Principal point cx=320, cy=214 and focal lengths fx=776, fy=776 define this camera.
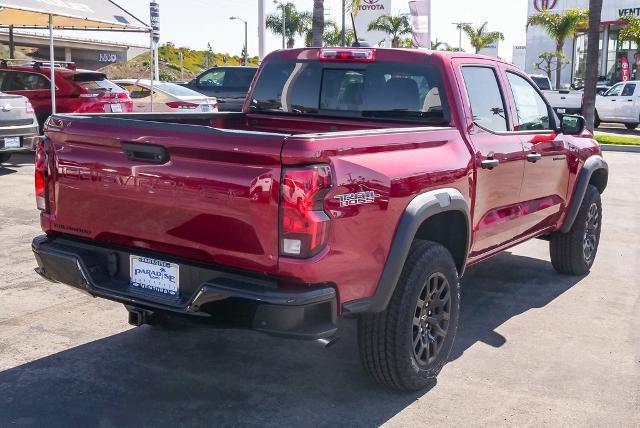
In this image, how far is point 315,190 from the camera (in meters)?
3.35

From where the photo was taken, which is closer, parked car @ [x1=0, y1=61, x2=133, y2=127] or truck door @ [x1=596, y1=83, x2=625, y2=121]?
parked car @ [x1=0, y1=61, x2=133, y2=127]

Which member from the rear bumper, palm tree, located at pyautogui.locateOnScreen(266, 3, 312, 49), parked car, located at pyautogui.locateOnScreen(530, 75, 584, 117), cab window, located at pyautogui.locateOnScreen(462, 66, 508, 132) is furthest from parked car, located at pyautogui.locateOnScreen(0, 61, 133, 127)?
palm tree, located at pyautogui.locateOnScreen(266, 3, 312, 49)

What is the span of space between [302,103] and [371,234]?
196 cm

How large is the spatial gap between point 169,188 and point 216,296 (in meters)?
0.56

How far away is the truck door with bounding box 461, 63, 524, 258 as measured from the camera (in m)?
4.83

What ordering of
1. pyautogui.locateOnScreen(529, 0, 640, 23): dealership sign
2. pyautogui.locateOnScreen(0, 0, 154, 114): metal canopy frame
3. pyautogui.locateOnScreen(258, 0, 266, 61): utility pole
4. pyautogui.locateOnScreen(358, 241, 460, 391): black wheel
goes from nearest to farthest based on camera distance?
pyautogui.locateOnScreen(358, 241, 460, 391): black wheel → pyautogui.locateOnScreen(0, 0, 154, 114): metal canopy frame → pyautogui.locateOnScreen(258, 0, 266, 61): utility pole → pyautogui.locateOnScreen(529, 0, 640, 23): dealership sign

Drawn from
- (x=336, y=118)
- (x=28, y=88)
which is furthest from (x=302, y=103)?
(x=28, y=88)

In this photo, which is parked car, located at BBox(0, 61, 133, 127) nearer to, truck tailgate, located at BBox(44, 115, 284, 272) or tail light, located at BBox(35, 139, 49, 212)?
tail light, located at BBox(35, 139, 49, 212)

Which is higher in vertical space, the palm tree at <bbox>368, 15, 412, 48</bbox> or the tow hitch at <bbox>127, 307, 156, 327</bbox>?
the palm tree at <bbox>368, 15, 412, 48</bbox>

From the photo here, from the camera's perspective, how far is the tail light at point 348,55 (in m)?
5.08

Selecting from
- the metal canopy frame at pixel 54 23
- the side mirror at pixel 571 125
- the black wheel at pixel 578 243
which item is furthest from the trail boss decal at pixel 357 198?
the metal canopy frame at pixel 54 23

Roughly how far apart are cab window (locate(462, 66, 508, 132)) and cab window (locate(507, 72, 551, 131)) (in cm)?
27

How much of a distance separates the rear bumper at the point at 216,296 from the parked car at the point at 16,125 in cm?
802

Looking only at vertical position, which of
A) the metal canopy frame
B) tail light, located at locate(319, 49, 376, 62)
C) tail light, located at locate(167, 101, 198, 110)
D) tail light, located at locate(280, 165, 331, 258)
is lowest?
tail light, located at locate(280, 165, 331, 258)
